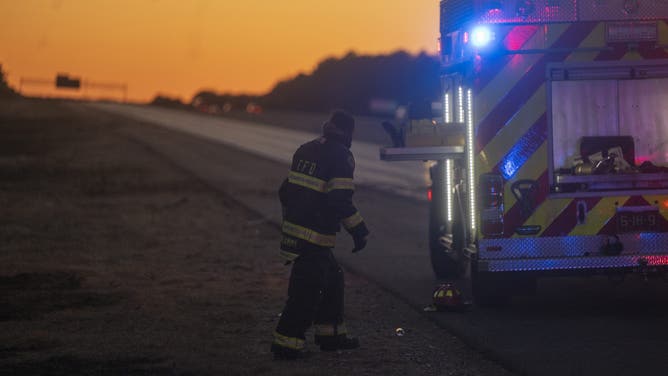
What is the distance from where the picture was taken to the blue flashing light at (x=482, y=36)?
986 centimetres

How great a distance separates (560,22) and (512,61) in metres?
0.52

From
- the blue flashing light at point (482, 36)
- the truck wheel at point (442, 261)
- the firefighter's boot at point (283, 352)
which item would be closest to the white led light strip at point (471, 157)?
the blue flashing light at point (482, 36)

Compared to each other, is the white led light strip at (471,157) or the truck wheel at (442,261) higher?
the white led light strip at (471,157)

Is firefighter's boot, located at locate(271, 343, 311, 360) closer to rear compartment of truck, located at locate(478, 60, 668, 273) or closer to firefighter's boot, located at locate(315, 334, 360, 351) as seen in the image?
firefighter's boot, located at locate(315, 334, 360, 351)

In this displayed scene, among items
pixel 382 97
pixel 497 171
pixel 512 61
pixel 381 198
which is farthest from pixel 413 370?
pixel 382 97

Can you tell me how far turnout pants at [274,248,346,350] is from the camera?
8.22m

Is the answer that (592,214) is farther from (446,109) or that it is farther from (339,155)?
(339,155)

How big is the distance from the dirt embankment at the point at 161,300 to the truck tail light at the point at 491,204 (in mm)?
966

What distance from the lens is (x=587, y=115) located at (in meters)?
10.2

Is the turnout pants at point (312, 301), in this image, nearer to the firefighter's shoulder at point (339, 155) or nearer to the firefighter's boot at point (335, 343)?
the firefighter's boot at point (335, 343)

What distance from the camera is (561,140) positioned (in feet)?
33.7

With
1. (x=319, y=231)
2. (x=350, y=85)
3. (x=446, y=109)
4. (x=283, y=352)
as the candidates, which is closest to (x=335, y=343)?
(x=283, y=352)

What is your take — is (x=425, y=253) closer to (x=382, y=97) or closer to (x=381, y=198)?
(x=381, y=198)

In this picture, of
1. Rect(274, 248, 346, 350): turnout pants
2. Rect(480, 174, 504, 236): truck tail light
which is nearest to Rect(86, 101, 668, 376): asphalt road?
Rect(480, 174, 504, 236): truck tail light
